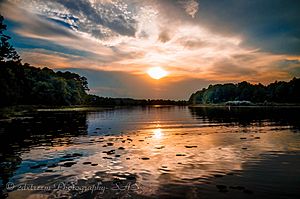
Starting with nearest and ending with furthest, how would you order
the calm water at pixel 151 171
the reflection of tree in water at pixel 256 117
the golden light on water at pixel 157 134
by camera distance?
the calm water at pixel 151 171, the golden light on water at pixel 157 134, the reflection of tree in water at pixel 256 117

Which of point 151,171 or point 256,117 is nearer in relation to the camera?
point 151,171

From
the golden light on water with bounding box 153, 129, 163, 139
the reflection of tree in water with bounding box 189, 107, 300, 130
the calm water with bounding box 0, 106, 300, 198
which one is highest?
the reflection of tree in water with bounding box 189, 107, 300, 130

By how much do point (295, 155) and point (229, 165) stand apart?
26.2 ft

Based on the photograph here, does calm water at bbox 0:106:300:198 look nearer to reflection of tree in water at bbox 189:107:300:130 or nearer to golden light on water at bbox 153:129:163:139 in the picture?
golden light on water at bbox 153:129:163:139

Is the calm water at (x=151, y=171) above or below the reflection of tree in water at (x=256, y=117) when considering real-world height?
below

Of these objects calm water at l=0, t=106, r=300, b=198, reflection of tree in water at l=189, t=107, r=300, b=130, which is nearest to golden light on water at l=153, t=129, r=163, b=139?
calm water at l=0, t=106, r=300, b=198

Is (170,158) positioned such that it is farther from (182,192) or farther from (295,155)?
(295,155)

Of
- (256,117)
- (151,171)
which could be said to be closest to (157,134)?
(151,171)

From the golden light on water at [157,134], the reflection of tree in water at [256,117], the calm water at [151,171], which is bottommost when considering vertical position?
the golden light on water at [157,134]

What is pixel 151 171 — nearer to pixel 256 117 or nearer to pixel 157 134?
pixel 157 134

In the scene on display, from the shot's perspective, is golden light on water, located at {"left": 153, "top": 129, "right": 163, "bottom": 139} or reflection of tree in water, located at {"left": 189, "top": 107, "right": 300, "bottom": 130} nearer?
golden light on water, located at {"left": 153, "top": 129, "right": 163, "bottom": 139}

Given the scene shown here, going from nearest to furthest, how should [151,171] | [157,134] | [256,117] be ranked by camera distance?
[151,171] < [157,134] < [256,117]

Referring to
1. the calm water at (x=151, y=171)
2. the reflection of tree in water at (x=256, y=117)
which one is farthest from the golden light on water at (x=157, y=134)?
the reflection of tree in water at (x=256, y=117)

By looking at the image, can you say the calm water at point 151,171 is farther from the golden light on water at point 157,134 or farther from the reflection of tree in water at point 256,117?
the reflection of tree in water at point 256,117
